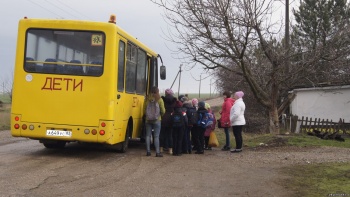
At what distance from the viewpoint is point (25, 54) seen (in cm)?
1016

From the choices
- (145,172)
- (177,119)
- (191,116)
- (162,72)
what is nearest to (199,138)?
(191,116)

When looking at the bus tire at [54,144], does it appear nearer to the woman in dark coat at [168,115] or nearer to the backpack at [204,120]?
the woman in dark coat at [168,115]

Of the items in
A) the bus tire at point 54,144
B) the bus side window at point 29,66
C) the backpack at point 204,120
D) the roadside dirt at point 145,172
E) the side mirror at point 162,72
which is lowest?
the roadside dirt at point 145,172

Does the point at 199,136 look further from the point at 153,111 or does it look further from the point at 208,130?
the point at 153,111

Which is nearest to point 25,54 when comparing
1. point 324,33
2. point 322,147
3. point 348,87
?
point 322,147

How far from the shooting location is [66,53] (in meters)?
10.1

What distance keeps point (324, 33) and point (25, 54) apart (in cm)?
1158

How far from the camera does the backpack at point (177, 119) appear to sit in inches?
464

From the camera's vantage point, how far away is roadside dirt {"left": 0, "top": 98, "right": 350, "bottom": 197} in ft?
23.9

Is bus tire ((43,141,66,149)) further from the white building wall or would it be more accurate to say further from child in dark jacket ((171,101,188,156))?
the white building wall

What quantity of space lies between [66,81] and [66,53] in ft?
2.12

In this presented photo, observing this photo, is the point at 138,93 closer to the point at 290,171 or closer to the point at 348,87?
the point at 290,171

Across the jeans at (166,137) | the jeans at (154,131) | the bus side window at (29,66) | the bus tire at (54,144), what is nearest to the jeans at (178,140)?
the jeans at (166,137)

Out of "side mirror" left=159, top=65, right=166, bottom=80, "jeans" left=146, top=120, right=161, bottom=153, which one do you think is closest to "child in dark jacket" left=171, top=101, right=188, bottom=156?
"jeans" left=146, top=120, right=161, bottom=153
